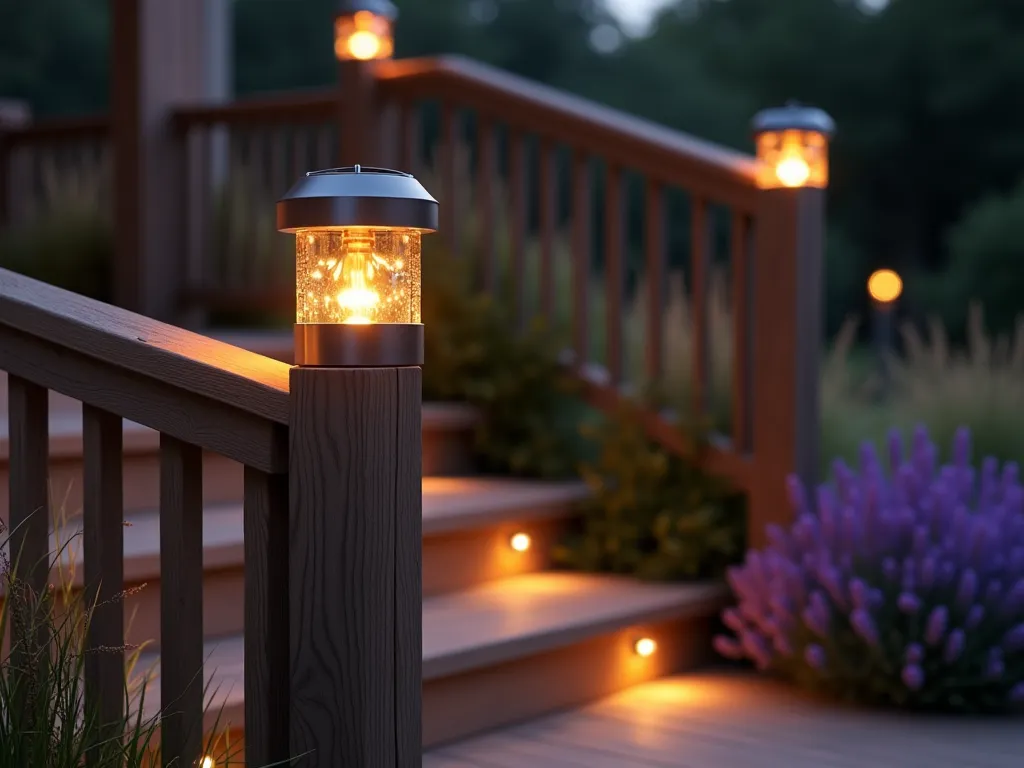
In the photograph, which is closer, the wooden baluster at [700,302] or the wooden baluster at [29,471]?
the wooden baluster at [29,471]

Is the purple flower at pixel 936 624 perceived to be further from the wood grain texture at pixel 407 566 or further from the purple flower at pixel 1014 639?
the wood grain texture at pixel 407 566

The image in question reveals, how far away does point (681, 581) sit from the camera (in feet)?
11.5

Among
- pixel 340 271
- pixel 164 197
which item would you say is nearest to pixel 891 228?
pixel 164 197

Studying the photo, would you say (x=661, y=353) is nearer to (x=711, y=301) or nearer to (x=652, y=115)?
(x=711, y=301)

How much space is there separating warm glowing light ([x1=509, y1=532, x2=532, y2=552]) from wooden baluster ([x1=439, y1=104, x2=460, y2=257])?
45.1 inches

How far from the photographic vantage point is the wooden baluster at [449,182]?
420 centimetres

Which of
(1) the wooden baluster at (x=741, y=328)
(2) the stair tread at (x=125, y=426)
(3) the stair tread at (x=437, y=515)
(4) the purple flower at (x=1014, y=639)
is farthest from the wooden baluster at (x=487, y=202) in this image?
(4) the purple flower at (x=1014, y=639)

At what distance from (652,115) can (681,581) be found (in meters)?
20.0

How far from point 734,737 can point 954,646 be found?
0.56 metres

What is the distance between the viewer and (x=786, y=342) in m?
3.35

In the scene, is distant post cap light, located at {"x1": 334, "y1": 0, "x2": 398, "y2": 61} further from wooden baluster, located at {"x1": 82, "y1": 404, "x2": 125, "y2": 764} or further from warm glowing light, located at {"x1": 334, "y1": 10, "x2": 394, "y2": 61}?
wooden baluster, located at {"x1": 82, "y1": 404, "x2": 125, "y2": 764}

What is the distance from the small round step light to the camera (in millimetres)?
3465

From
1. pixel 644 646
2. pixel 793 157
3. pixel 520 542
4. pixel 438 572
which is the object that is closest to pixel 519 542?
pixel 520 542

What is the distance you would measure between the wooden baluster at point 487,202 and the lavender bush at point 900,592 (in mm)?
1380
